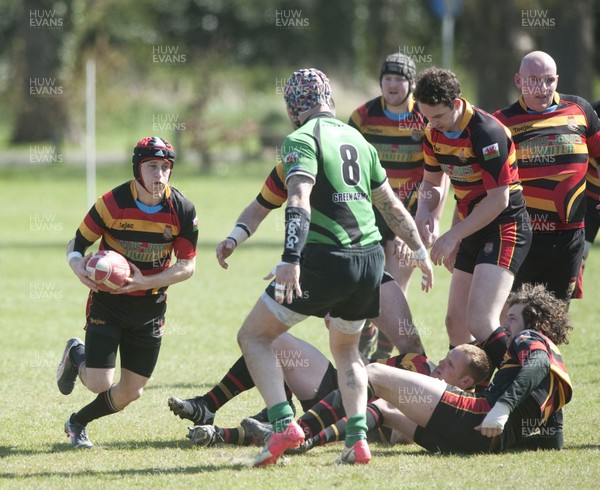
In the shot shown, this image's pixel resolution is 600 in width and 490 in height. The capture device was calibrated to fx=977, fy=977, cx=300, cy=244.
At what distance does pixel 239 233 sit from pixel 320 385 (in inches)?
45.0

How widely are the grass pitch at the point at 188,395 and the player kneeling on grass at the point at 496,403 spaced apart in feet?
0.34

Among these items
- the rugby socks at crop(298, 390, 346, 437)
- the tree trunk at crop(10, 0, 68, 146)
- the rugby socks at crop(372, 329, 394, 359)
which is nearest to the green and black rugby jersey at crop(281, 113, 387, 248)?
the rugby socks at crop(298, 390, 346, 437)

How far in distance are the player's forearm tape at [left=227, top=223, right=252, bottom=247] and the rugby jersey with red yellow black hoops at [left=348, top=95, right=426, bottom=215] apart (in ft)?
8.12

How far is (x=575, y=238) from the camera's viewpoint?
23.6ft

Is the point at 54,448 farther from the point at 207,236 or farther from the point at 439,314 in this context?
the point at 207,236

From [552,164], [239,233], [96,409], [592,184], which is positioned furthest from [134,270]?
[592,184]

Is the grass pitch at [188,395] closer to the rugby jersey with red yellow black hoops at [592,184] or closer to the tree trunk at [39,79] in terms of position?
the rugby jersey with red yellow black hoops at [592,184]

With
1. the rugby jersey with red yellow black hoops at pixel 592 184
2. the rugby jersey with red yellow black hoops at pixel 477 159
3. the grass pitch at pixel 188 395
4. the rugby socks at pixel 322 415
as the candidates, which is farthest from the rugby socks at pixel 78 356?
the rugby jersey with red yellow black hoops at pixel 592 184

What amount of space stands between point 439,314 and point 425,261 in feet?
17.9

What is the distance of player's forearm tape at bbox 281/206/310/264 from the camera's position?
5090 millimetres

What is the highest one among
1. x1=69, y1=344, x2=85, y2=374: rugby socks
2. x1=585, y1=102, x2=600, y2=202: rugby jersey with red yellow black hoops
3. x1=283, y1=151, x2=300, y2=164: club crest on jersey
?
x1=283, y1=151, x2=300, y2=164: club crest on jersey

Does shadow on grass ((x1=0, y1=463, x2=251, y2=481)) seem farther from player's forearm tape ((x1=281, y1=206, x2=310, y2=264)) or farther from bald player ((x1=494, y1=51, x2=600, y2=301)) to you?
bald player ((x1=494, y1=51, x2=600, y2=301))

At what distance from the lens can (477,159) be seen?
21.3 ft

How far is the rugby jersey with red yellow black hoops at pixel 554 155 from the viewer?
700 centimetres
